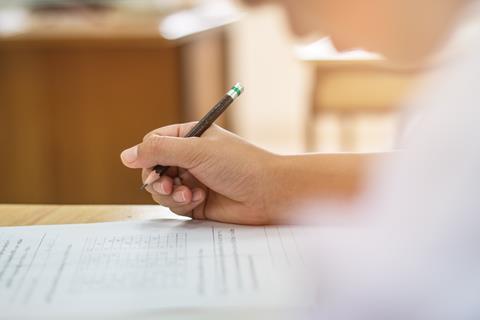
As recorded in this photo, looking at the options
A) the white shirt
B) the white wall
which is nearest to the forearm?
the white shirt

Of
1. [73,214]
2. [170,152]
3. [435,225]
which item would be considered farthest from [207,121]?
[435,225]

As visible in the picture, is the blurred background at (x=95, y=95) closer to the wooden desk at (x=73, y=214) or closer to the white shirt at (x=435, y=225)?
the wooden desk at (x=73, y=214)

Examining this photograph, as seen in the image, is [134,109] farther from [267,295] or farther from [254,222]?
[267,295]

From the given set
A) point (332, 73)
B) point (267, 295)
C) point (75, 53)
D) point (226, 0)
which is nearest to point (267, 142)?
point (226, 0)

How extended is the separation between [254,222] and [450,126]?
317mm

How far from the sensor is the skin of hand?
784 mm

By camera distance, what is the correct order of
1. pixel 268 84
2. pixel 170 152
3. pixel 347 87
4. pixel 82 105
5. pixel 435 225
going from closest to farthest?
pixel 435 225 → pixel 170 152 → pixel 82 105 → pixel 347 87 → pixel 268 84

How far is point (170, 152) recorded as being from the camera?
0.79m

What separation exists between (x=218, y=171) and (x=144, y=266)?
0.66ft

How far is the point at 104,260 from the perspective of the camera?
0.64 m

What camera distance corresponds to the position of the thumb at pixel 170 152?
788 mm

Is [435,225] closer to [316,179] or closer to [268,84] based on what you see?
[316,179]

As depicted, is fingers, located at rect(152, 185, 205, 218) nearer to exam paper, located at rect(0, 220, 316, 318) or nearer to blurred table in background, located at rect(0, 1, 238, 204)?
exam paper, located at rect(0, 220, 316, 318)

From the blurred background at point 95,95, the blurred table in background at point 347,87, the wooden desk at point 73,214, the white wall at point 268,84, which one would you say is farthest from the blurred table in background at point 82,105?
the white wall at point 268,84
